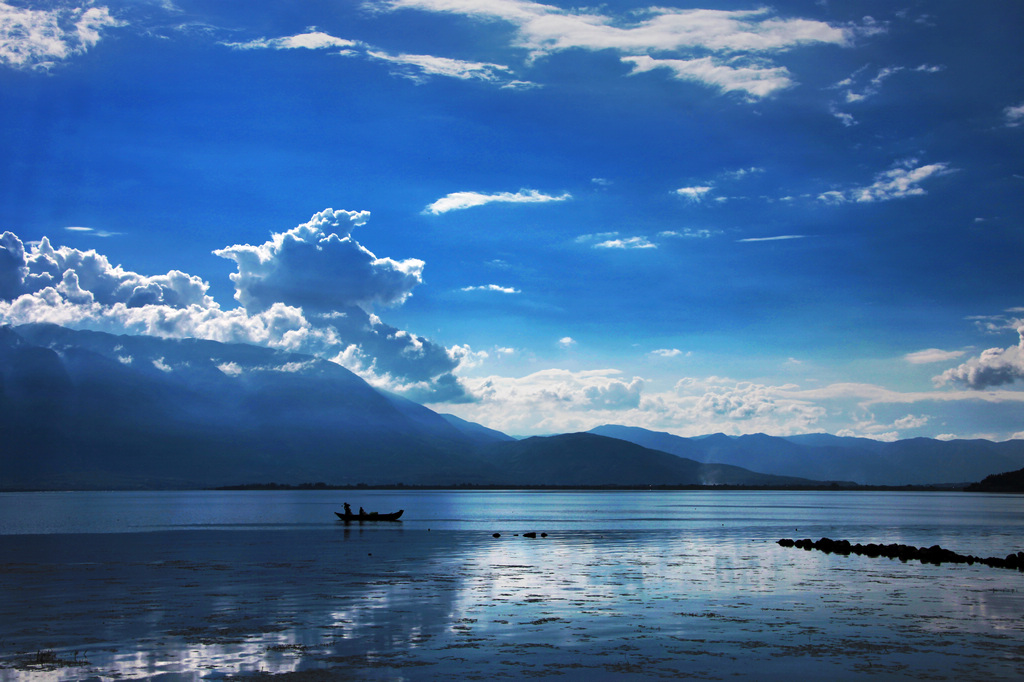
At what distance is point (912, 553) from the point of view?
5962cm

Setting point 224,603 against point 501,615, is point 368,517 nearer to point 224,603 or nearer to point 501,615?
point 224,603

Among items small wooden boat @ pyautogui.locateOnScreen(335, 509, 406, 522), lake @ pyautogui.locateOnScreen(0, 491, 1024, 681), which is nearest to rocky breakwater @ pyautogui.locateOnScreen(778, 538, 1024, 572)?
lake @ pyautogui.locateOnScreen(0, 491, 1024, 681)

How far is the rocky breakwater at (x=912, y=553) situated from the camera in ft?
175

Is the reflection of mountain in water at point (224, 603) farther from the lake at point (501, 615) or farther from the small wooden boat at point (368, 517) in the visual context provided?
the small wooden boat at point (368, 517)

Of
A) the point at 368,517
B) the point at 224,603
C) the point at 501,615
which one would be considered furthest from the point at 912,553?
the point at 368,517

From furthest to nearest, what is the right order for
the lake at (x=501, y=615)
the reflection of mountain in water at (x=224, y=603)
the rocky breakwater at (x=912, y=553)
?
the rocky breakwater at (x=912, y=553), the reflection of mountain in water at (x=224, y=603), the lake at (x=501, y=615)

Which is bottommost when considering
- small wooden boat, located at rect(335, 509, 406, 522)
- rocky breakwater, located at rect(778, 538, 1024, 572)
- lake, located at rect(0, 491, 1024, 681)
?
small wooden boat, located at rect(335, 509, 406, 522)

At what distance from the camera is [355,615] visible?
1282 inches

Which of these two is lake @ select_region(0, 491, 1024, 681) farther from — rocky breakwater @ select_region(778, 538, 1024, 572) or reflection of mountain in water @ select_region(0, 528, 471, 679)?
rocky breakwater @ select_region(778, 538, 1024, 572)

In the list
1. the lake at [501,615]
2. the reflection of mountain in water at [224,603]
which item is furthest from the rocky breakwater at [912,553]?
the reflection of mountain in water at [224,603]

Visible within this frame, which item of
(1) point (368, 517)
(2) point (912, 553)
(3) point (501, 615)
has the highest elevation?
(3) point (501, 615)

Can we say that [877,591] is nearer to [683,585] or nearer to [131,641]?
[683,585]

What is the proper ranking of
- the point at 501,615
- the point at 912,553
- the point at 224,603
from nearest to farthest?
the point at 501,615 → the point at 224,603 → the point at 912,553

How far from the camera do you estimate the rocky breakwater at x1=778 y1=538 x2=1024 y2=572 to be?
53.2 meters
